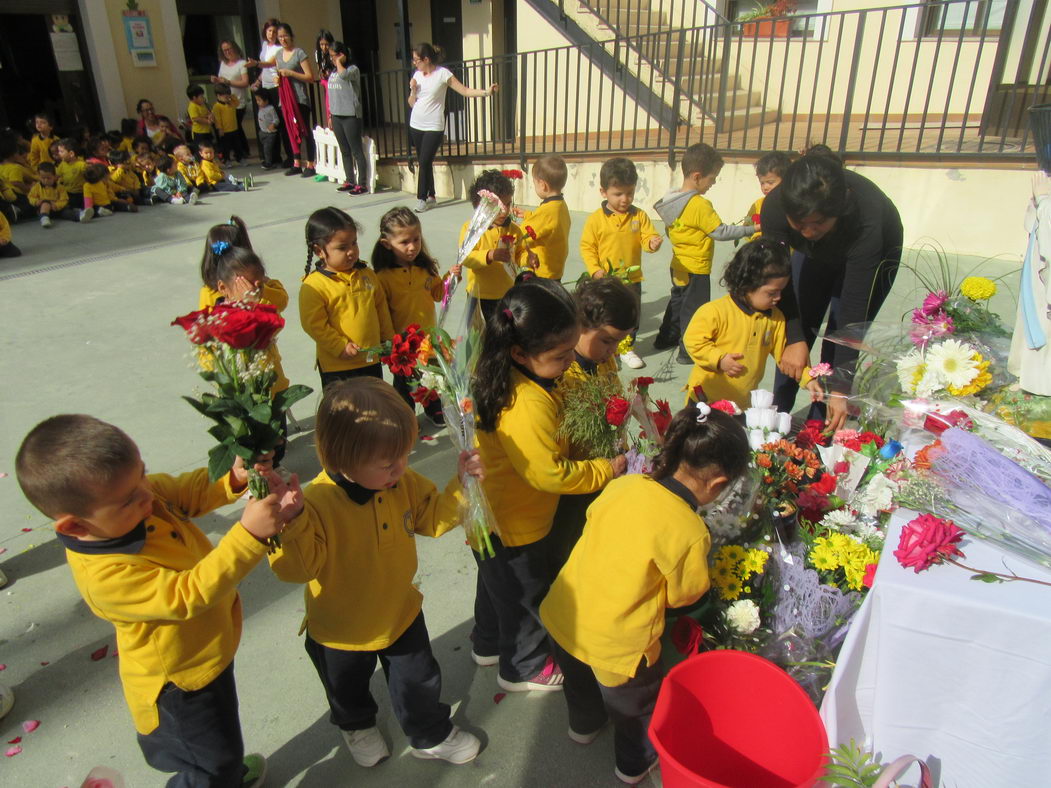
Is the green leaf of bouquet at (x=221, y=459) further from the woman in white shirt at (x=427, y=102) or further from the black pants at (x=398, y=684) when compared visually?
the woman in white shirt at (x=427, y=102)

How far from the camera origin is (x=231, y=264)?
353 cm

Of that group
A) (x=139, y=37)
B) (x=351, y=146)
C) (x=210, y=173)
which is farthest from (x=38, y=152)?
(x=351, y=146)

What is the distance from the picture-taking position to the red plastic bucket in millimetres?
1966

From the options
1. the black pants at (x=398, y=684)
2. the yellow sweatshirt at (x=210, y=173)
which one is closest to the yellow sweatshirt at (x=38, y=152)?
the yellow sweatshirt at (x=210, y=173)

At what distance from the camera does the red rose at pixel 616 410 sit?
2.24m

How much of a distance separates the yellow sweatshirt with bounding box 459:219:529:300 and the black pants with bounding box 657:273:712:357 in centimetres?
128

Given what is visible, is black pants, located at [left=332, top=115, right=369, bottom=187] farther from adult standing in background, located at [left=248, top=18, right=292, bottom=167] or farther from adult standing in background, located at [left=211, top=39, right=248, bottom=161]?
adult standing in background, located at [left=211, top=39, right=248, bottom=161]

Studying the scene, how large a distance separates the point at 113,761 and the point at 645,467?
80.2 inches

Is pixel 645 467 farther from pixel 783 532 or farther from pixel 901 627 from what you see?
pixel 901 627

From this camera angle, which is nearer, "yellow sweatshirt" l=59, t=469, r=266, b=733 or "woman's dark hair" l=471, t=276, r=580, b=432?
"yellow sweatshirt" l=59, t=469, r=266, b=733

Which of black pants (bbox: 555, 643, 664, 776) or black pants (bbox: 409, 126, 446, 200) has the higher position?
black pants (bbox: 409, 126, 446, 200)

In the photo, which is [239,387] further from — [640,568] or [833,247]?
[833,247]

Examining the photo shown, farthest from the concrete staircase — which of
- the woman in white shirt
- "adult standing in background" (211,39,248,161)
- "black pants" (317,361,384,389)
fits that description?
"black pants" (317,361,384,389)

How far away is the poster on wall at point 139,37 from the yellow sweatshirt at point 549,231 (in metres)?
10.5
